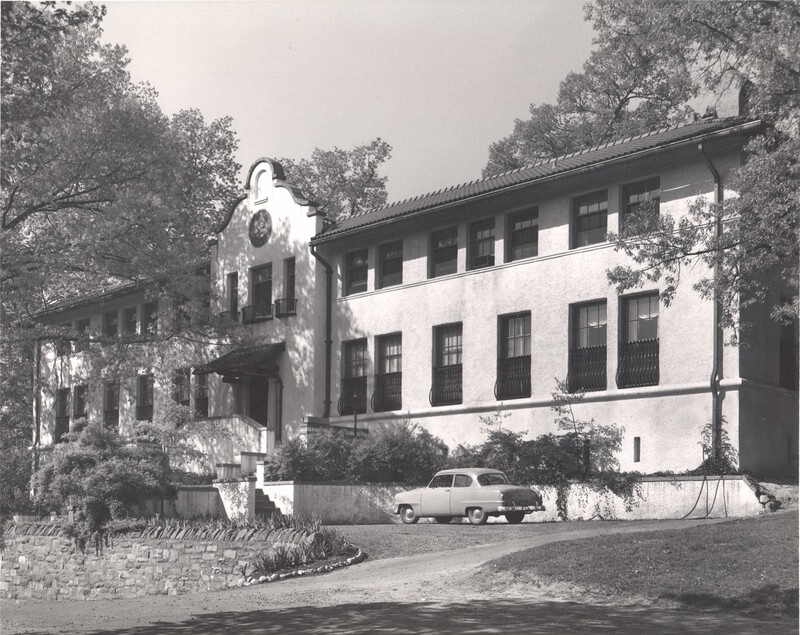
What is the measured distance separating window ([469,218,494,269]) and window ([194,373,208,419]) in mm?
12226

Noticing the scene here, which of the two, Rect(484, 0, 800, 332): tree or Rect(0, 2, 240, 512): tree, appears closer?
Rect(484, 0, 800, 332): tree

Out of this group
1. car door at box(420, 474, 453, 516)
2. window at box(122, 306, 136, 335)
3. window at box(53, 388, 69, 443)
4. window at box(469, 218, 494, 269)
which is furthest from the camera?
window at box(53, 388, 69, 443)

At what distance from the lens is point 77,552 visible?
2714cm

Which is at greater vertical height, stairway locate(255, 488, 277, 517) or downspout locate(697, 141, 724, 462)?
downspout locate(697, 141, 724, 462)

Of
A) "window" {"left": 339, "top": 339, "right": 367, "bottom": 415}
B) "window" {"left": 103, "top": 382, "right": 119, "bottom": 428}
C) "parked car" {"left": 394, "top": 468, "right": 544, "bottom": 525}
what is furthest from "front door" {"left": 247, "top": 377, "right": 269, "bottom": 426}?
"parked car" {"left": 394, "top": 468, "right": 544, "bottom": 525}

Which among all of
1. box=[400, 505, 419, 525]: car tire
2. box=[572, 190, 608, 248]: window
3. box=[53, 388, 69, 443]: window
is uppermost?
box=[572, 190, 608, 248]: window

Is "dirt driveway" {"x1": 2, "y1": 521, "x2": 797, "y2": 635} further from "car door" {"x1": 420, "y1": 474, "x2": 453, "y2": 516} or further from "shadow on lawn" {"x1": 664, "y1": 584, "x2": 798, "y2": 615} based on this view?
"car door" {"x1": 420, "y1": 474, "x2": 453, "y2": 516}

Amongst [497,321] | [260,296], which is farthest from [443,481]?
[260,296]

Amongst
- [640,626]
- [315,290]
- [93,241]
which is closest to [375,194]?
[315,290]

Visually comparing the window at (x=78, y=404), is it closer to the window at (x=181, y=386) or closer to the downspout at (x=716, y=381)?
the window at (x=181, y=386)

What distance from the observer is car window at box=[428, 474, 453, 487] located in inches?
1026

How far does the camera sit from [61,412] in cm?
4906

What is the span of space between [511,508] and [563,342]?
6.03 meters

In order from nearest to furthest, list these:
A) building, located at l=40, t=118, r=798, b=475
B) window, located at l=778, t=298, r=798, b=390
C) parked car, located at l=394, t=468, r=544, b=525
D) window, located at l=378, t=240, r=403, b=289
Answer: parked car, located at l=394, t=468, r=544, b=525 < building, located at l=40, t=118, r=798, b=475 < window, located at l=778, t=298, r=798, b=390 < window, located at l=378, t=240, r=403, b=289
